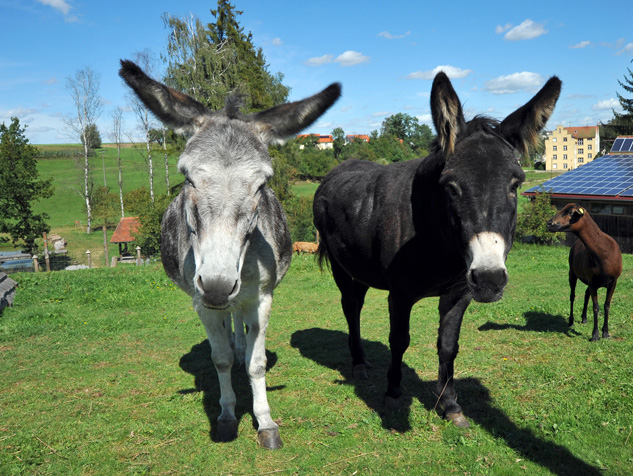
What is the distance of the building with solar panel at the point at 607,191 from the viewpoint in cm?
1891

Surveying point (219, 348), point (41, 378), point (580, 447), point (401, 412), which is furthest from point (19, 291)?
point (580, 447)

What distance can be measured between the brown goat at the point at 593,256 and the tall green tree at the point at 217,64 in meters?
14.1

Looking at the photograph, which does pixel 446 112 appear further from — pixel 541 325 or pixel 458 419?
pixel 541 325

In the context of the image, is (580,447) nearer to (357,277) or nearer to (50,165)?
(357,277)

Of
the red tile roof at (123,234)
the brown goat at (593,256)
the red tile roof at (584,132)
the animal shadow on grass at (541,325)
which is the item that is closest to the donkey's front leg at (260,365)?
the animal shadow on grass at (541,325)

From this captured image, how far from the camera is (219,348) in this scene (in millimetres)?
3717

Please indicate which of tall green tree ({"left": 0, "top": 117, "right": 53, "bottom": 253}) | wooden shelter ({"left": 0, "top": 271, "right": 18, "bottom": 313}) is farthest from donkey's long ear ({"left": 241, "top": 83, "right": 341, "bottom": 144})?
tall green tree ({"left": 0, "top": 117, "right": 53, "bottom": 253})

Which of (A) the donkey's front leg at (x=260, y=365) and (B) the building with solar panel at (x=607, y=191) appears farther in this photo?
(B) the building with solar panel at (x=607, y=191)

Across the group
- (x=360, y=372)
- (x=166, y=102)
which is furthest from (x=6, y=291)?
(x=166, y=102)

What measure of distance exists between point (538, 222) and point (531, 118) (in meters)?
19.2

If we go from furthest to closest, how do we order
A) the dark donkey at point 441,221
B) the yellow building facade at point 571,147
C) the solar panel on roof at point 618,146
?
the yellow building facade at point 571,147 → the solar panel on roof at point 618,146 → the dark donkey at point 441,221

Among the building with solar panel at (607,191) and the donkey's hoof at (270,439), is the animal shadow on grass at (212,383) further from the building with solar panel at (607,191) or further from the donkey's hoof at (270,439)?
the building with solar panel at (607,191)

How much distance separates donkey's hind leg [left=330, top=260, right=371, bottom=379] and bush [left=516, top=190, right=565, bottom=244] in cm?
1687

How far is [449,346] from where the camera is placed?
12.8ft
